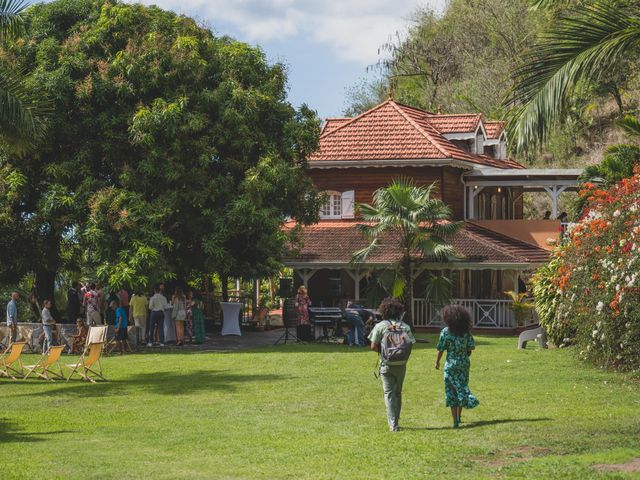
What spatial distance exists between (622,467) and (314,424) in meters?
5.84

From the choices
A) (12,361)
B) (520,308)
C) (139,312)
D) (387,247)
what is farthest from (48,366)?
(520,308)

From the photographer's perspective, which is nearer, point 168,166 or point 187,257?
point 168,166

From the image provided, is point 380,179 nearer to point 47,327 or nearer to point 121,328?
point 121,328

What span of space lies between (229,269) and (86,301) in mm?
4219

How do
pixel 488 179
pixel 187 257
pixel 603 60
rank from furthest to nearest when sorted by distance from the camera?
pixel 488 179 < pixel 187 257 < pixel 603 60

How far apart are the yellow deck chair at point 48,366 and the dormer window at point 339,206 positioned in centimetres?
1891

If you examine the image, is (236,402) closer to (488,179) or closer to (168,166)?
(168,166)

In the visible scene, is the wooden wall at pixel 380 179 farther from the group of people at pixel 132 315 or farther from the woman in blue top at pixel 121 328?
the woman in blue top at pixel 121 328

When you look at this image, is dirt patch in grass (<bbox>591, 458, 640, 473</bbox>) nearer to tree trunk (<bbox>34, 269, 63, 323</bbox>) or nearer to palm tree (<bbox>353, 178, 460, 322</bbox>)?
palm tree (<bbox>353, 178, 460, 322</bbox>)

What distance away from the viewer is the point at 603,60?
12758 millimetres

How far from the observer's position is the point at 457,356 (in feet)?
48.8

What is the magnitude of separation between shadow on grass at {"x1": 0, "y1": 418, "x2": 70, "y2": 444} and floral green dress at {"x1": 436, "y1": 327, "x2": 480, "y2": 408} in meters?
5.58

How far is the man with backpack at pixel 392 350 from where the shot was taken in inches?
570

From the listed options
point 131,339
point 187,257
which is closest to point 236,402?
point 131,339
